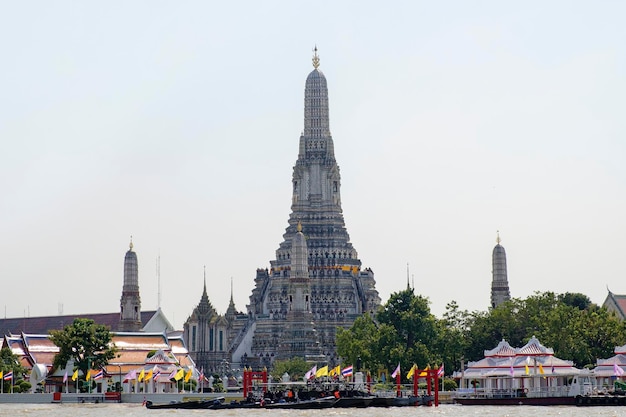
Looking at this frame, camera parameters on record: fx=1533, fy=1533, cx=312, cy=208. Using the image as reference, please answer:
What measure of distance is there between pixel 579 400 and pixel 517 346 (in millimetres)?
26113

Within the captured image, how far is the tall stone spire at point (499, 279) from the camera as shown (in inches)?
6427

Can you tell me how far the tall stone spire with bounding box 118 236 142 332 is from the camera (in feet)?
557

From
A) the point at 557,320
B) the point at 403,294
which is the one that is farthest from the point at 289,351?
the point at 557,320

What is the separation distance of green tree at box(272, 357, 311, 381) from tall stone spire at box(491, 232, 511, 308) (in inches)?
859

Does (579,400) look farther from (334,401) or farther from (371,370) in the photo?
(371,370)

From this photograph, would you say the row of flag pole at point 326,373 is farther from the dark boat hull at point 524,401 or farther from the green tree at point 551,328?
the green tree at point 551,328

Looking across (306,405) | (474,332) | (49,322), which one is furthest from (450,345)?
(49,322)

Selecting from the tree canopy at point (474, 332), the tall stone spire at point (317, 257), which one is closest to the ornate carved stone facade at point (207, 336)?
the tall stone spire at point (317, 257)

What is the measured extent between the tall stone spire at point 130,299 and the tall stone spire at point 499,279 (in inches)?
1552

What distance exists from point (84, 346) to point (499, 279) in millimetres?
A: 52685

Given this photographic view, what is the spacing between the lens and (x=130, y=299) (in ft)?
561

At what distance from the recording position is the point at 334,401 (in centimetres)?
10406

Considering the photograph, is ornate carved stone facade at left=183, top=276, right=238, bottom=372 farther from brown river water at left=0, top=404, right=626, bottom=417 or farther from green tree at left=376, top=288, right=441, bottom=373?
brown river water at left=0, top=404, right=626, bottom=417

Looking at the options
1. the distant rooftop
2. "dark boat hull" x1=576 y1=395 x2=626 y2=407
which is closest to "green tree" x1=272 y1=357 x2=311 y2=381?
the distant rooftop
